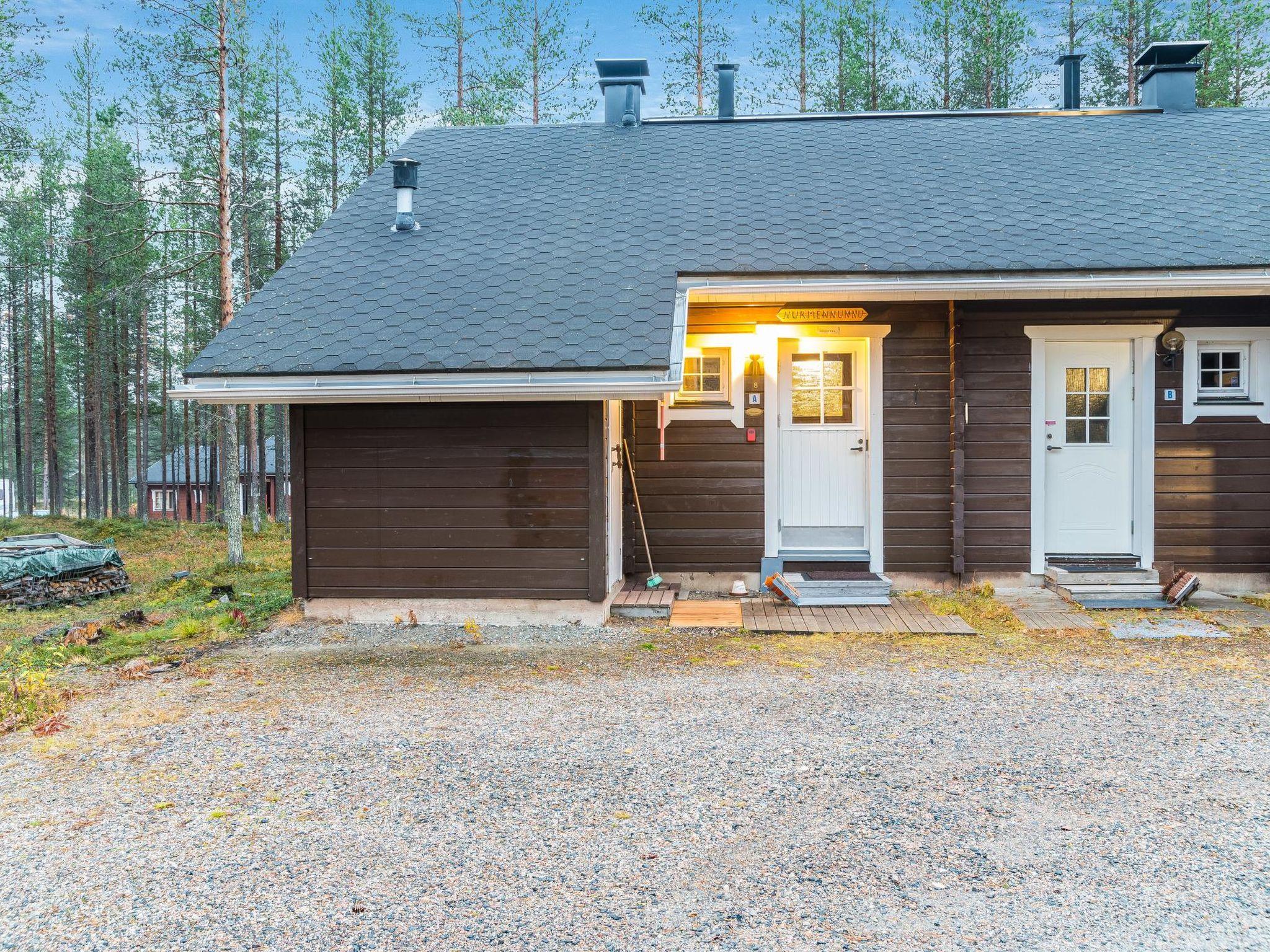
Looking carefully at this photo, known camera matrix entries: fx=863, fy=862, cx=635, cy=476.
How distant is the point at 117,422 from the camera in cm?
2564

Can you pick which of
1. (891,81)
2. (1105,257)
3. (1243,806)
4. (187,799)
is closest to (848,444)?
(1105,257)

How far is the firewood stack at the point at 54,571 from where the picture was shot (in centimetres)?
962

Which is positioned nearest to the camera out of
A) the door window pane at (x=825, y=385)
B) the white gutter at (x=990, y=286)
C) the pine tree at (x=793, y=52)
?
the white gutter at (x=990, y=286)

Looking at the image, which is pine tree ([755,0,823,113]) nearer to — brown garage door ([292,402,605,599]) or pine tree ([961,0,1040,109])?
pine tree ([961,0,1040,109])

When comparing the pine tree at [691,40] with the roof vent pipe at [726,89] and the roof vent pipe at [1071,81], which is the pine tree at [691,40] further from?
the roof vent pipe at [1071,81]

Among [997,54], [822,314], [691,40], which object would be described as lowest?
[822,314]

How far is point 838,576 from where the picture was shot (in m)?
7.29

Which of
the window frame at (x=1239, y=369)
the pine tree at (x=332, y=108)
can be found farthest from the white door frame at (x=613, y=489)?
the pine tree at (x=332, y=108)

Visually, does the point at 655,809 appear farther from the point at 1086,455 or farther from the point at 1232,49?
the point at 1232,49

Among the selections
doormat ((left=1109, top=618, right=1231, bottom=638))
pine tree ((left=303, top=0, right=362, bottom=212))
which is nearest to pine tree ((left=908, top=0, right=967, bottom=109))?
pine tree ((left=303, top=0, right=362, bottom=212))

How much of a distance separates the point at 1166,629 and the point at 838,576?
237 centimetres

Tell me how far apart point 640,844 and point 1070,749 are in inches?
83.4

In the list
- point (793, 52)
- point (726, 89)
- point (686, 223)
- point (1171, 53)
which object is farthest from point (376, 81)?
point (1171, 53)

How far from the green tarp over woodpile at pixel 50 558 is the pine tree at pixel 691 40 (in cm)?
1417
